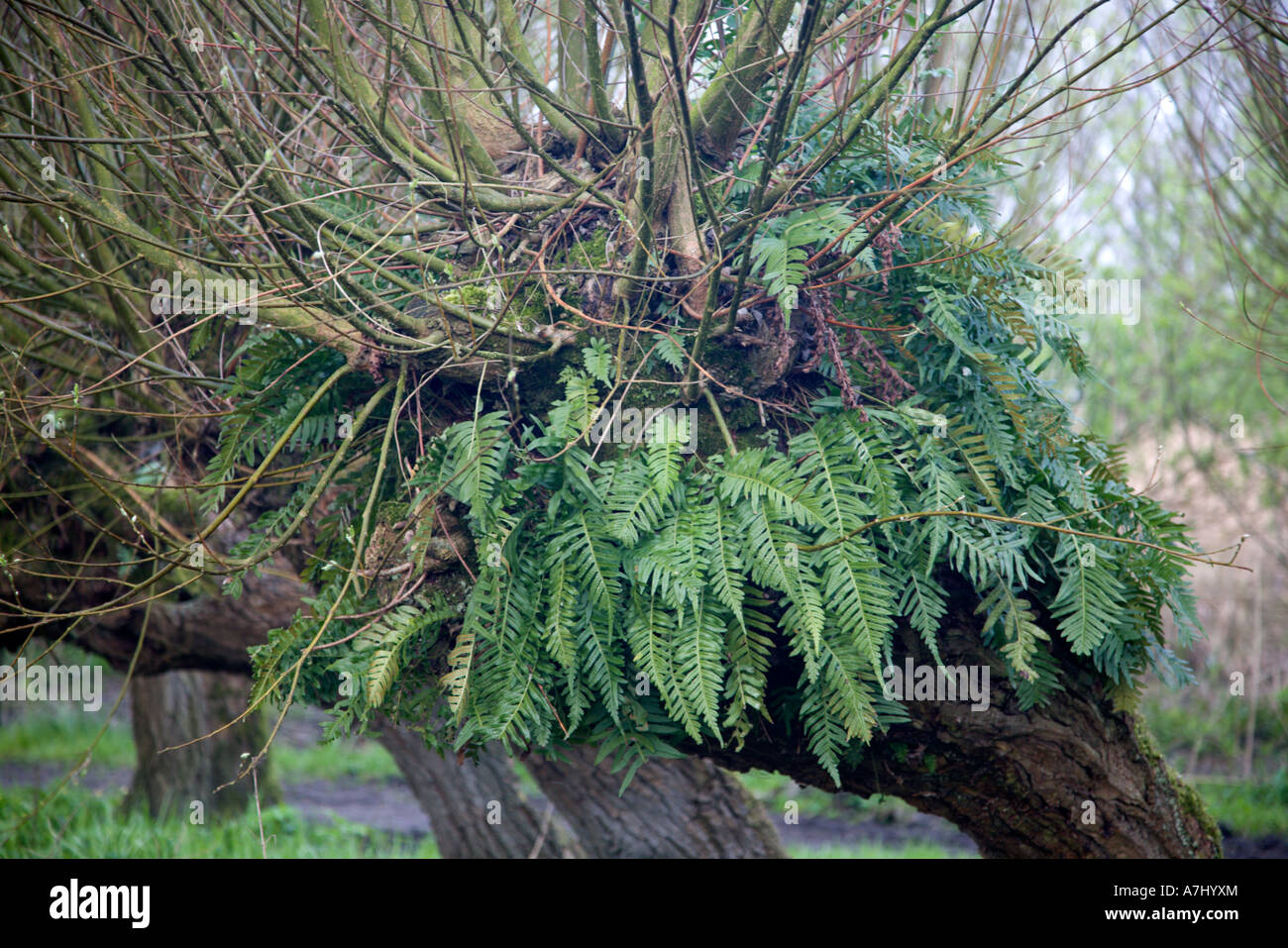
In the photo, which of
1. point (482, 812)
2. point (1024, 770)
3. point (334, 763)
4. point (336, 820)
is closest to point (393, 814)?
point (336, 820)

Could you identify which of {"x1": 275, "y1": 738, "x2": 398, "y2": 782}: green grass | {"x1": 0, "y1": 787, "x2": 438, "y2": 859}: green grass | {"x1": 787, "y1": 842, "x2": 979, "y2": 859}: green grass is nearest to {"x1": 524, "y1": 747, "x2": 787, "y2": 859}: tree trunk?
{"x1": 0, "y1": 787, "x2": 438, "y2": 859}: green grass

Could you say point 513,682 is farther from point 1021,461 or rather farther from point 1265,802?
point 1265,802

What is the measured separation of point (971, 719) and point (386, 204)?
228 centimetres

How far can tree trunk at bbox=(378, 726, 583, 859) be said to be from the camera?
4.97 meters

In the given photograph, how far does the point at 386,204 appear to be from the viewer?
2.53 m

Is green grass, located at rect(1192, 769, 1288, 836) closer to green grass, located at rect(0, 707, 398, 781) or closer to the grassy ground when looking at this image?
the grassy ground

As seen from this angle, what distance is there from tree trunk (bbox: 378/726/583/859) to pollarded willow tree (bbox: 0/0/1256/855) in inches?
106

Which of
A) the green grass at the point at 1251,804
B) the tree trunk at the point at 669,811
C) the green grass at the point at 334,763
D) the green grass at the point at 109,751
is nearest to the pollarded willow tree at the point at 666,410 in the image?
the tree trunk at the point at 669,811

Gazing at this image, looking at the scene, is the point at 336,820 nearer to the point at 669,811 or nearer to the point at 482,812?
the point at 482,812

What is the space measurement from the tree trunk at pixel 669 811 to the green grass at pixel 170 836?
1.94m

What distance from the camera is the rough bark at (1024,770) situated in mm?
2492

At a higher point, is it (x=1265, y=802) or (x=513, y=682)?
(x=513, y=682)

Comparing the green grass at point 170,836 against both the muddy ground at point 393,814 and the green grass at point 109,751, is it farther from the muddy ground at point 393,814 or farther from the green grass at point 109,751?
the green grass at point 109,751

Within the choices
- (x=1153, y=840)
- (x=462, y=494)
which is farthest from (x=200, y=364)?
(x=1153, y=840)
